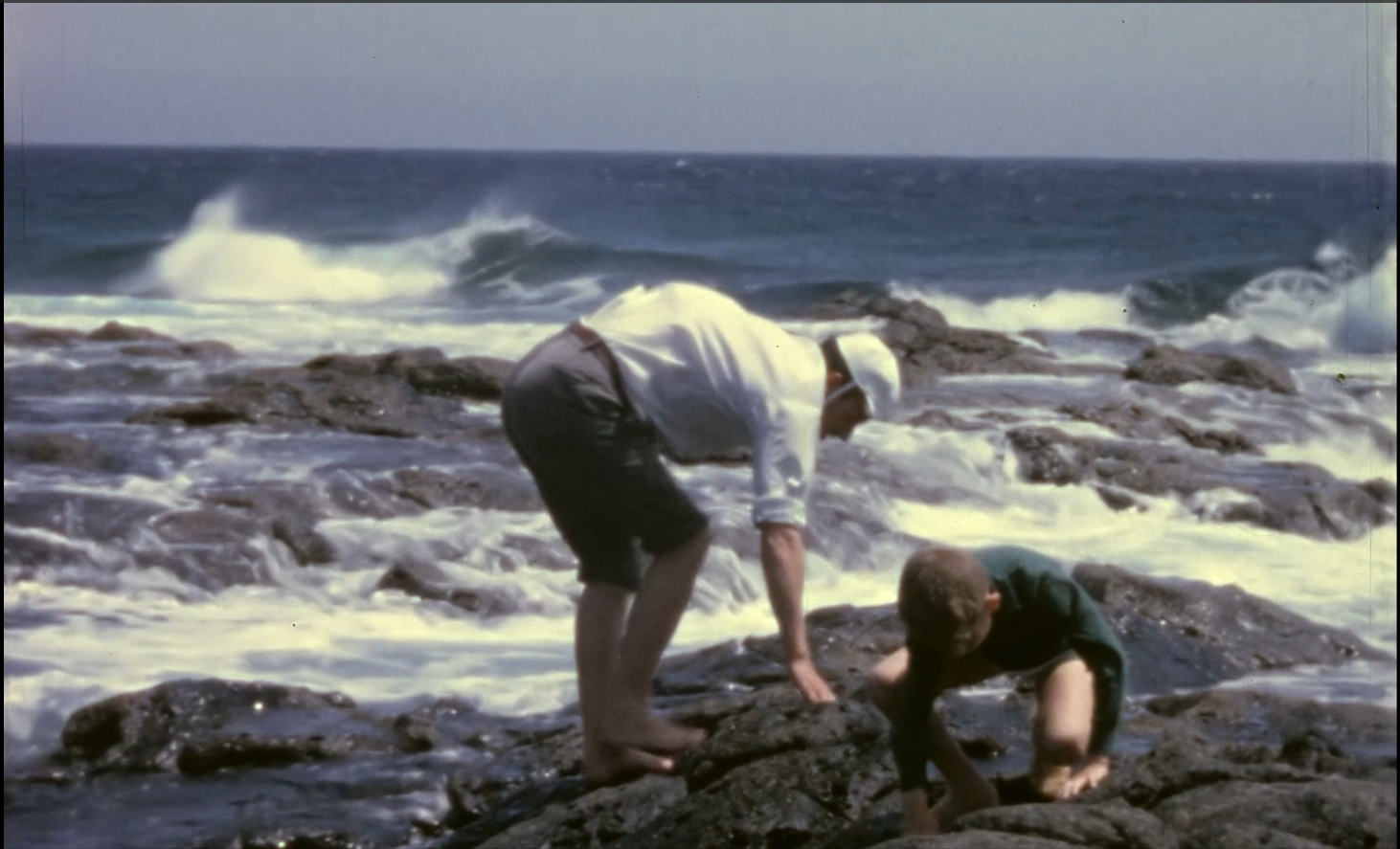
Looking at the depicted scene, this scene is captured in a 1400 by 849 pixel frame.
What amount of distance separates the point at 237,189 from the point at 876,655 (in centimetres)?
231

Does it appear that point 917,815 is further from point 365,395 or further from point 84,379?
point 84,379

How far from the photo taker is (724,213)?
16.6 feet

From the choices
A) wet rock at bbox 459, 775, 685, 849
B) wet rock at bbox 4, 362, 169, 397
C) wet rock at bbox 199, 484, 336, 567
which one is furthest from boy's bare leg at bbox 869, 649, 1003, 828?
wet rock at bbox 4, 362, 169, 397

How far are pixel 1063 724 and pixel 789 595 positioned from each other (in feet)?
1.43

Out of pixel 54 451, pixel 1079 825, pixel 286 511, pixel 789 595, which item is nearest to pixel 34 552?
pixel 286 511

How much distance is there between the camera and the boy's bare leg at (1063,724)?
2869 millimetres

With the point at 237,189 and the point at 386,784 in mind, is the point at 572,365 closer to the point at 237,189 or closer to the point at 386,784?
the point at 386,784

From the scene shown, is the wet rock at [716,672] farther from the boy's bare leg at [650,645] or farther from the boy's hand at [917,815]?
the boy's hand at [917,815]

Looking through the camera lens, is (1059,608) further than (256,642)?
No

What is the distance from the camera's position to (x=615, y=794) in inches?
119

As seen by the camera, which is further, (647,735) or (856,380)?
(647,735)

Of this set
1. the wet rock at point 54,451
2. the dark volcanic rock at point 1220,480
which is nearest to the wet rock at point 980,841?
the dark volcanic rock at point 1220,480

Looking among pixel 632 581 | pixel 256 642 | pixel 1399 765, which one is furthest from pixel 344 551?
pixel 1399 765

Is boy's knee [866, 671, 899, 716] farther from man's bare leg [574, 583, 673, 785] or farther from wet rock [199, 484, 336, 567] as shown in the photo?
wet rock [199, 484, 336, 567]
